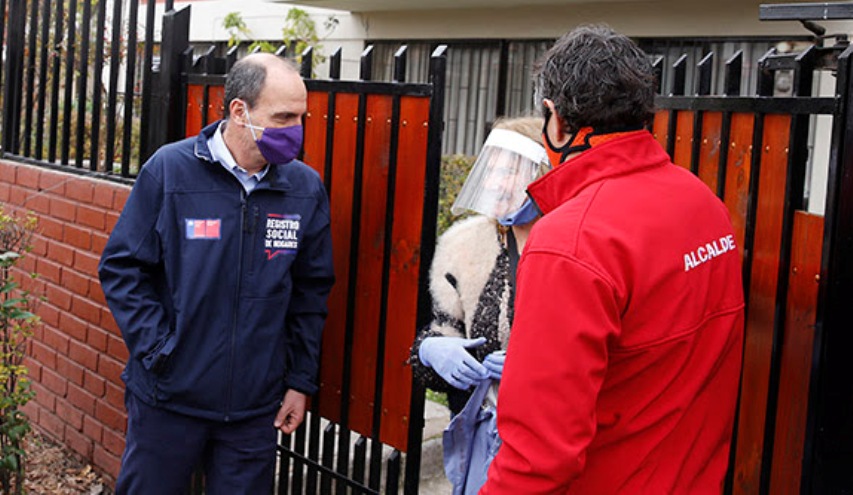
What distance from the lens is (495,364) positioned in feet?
9.11

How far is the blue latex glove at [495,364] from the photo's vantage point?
2770 millimetres

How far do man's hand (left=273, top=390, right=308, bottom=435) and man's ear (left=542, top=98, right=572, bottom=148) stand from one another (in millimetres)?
1796

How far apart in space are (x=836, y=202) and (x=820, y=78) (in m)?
5.85

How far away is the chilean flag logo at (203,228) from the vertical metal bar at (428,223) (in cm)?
70

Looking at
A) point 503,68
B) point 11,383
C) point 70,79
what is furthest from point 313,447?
point 503,68

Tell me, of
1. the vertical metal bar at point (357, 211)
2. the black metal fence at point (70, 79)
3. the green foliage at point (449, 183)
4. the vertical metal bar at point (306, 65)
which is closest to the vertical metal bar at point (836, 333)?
the vertical metal bar at point (357, 211)

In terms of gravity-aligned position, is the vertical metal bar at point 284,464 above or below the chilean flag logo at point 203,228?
below

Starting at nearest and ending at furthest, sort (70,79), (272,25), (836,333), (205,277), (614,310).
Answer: (614,310) < (836,333) < (205,277) < (70,79) < (272,25)

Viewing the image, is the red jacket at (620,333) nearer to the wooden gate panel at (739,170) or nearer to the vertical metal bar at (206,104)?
the wooden gate panel at (739,170)

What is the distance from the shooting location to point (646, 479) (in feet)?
6.97

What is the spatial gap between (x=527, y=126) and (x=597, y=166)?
2.43ft

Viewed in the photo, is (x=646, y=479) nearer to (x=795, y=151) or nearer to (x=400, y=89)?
(x=795, y=151)

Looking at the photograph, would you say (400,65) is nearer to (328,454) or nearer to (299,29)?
(328,454)

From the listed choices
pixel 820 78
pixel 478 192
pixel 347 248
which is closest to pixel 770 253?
pixel 478 192
